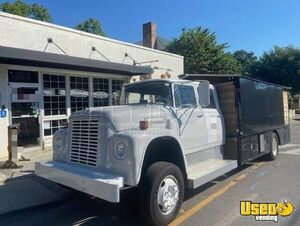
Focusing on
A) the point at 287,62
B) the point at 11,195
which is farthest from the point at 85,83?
the point at 287,62

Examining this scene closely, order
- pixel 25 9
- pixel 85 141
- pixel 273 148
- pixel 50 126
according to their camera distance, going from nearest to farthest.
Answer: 1. pixel 85 141
2. pixel 273 148
3. pixel 50 126
4. pixel 25 9

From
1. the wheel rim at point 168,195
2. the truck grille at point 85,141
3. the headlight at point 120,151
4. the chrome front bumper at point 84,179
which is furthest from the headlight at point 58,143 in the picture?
the wheel rim at point 168,195

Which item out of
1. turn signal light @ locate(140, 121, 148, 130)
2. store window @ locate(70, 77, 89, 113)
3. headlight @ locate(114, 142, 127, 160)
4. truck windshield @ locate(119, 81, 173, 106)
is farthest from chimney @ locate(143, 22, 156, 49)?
headlight @ locate(114, 142, 127, 160)

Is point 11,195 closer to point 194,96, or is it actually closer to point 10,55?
point 194,96

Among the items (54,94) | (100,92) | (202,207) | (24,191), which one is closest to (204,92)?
(202,207)

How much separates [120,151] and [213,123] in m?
2.87

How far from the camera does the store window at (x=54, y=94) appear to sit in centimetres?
1248

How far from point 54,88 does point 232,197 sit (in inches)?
332

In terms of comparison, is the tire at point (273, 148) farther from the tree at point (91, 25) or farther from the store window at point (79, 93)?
the tree at point (91, 25)

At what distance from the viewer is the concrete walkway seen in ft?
20.4

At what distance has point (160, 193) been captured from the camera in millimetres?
5062

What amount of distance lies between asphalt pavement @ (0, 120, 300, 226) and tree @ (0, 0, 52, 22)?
42.7 metres

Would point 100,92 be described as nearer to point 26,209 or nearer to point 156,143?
point 26,209

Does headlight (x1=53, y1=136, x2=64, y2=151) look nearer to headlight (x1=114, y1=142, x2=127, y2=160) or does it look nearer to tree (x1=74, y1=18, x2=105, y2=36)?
headlight (x1=114, y1=142, x2=127, y2=160)
